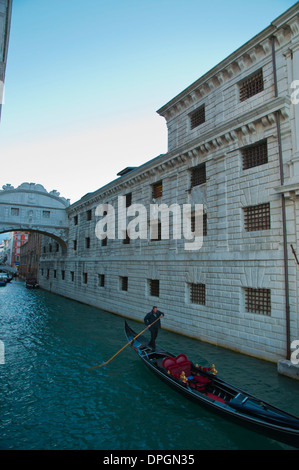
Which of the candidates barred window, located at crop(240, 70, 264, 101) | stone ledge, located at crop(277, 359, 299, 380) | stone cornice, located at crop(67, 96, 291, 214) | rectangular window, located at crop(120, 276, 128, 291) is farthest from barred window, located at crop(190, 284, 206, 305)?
barred window, located at crop(240, 70, 264, 101)

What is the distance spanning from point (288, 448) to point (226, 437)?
1.21 metres

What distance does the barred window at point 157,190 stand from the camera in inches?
682

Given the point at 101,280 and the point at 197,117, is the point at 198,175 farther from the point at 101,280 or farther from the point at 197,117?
the point at 101,280

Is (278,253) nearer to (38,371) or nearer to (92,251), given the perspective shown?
(38,371)

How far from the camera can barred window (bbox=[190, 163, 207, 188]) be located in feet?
46.3

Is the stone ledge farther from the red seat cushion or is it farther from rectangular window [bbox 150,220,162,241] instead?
rectangular window [bbox 150,220,162,241]

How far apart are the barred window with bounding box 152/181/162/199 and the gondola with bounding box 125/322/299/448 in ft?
33.2

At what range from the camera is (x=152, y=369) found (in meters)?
8.70

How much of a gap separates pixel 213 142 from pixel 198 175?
77.2 inches

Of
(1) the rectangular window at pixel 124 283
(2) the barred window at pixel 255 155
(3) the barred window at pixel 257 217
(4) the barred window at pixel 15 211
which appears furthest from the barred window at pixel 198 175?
(4) the barred window at pixel 15 211

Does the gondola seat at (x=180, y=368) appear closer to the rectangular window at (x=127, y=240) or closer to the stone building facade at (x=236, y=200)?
the stone building facade at (x=236, y=200)

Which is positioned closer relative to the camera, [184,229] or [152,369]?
[152,369]

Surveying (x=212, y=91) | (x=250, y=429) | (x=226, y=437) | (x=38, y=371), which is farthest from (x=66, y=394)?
(x=212, y=91)

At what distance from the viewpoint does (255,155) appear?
1164cm
